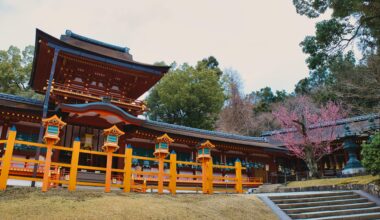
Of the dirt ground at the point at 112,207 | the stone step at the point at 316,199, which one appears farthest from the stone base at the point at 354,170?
the dirt ground at the point at 112,207

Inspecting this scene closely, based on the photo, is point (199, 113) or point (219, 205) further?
point (199, 113)

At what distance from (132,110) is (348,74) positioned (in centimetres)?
1965

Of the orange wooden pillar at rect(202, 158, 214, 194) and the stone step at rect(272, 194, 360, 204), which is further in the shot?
the orange wooden pillar at rect(202, 158, 214, 194)

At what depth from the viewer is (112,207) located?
21.2 ft

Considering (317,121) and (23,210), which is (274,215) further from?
(317,121)

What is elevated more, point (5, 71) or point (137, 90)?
point (5, 71)

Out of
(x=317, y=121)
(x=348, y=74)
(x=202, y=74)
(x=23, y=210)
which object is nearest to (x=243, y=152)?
(x=317, y=121)

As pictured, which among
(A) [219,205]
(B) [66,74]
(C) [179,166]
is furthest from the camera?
(C) [179,166]

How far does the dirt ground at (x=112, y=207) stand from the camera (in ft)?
19.0

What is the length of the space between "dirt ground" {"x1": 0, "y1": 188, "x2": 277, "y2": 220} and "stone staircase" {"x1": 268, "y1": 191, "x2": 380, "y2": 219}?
3.85 ft

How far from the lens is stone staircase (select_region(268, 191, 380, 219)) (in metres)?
8.97

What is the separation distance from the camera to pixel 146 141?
57.7ft

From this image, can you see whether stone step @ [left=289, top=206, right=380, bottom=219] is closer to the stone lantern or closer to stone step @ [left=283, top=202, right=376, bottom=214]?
stone step @ [left=283, top=202, right=376, bottom=214]

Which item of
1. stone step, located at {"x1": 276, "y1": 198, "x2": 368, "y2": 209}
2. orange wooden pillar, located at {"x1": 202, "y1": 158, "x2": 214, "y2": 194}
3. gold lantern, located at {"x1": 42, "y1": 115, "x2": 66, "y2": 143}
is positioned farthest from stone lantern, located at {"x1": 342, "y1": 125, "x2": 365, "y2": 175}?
gold lantern, located at {"x1": 42, "y1": 115, "x2": 66, "y2": 143}
